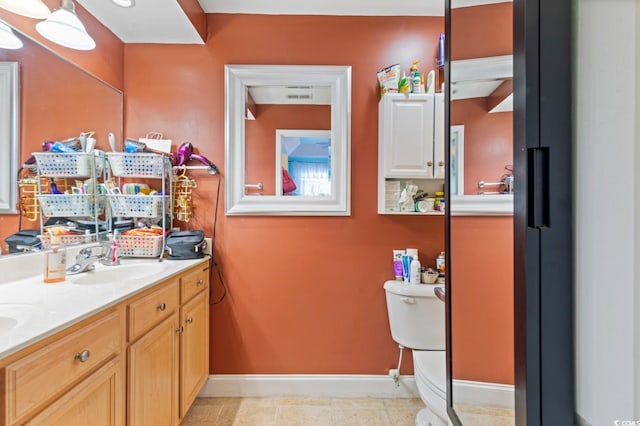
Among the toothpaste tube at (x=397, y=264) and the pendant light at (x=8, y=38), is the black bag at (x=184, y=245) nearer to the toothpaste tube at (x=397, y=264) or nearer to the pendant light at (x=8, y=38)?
the pendant light at (x=8, y=38)

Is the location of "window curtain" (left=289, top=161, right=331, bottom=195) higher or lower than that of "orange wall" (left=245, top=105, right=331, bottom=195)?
lower

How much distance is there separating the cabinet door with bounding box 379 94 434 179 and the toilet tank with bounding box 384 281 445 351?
0.69 meters

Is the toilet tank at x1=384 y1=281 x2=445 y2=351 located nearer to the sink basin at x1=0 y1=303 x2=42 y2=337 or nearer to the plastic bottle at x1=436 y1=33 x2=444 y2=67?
the plastic bottle at x1=436 y1=33 x2=444 y2=67

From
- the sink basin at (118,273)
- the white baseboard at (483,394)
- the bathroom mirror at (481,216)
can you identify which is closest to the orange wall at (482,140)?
the bathroom mirror at (481,216)

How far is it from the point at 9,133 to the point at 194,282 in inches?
39.5

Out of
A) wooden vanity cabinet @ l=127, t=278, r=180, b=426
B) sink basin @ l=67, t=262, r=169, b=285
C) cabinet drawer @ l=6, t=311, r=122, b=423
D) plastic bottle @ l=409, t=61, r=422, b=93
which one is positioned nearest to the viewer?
cabinet drawer @ l=6, t=311, r=122, b=423

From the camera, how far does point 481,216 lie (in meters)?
0.73

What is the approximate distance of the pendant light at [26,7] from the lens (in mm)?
1093

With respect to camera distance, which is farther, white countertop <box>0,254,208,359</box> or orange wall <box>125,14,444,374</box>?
orange wall <box>125,14,444,374</box>

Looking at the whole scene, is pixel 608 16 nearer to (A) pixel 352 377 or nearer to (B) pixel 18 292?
(B) pixel 18 292

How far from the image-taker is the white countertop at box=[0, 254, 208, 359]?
0.71 m

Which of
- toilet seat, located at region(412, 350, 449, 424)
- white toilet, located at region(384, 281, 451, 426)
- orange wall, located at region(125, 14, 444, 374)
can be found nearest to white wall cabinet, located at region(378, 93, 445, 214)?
orange wall, located at region(125, 14, 444, 374)

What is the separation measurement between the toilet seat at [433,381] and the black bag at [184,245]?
1318mm

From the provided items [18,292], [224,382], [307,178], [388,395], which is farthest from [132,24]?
[388,395]
